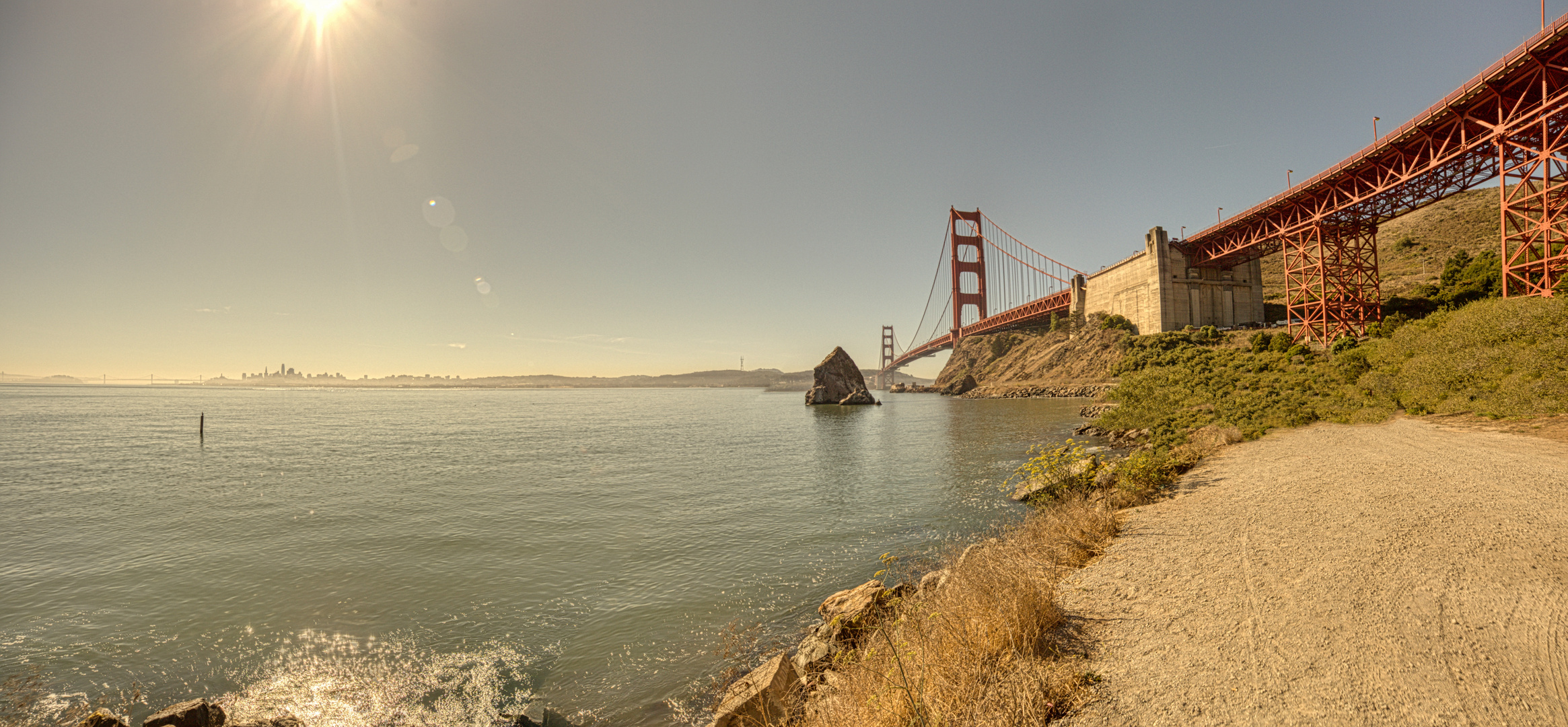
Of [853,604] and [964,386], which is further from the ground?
[964,386]

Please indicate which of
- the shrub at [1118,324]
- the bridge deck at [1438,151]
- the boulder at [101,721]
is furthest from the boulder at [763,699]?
the shrub at [1118,324]

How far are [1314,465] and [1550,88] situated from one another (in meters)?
23.8

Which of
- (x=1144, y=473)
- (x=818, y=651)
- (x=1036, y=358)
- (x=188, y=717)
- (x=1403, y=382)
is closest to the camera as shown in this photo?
(x=188, y=717)

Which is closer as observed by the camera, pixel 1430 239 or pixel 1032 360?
pixel 1430 239

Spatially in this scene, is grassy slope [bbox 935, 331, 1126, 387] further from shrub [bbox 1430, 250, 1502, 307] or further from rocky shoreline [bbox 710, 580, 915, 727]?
rocky shoreline [bbox 710, 580, 915, 727]

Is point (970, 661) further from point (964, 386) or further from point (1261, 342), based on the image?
point (964, 386)

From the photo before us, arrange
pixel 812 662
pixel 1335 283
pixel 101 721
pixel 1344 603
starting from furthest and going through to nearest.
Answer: pixel 1335 283
pixel 812 662
pixel 101 721
pixel 1344 603

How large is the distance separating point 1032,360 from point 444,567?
75.9 metres

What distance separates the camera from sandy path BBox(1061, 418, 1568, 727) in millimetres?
3568

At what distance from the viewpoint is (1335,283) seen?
32250 mm

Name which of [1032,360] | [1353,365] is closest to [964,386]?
[1032,360]

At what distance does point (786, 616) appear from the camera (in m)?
8.39

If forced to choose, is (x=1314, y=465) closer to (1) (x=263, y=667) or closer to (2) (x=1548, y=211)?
(1) (x=263, y=667)

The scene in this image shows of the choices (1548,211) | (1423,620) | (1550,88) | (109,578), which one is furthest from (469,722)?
(1550,88)
